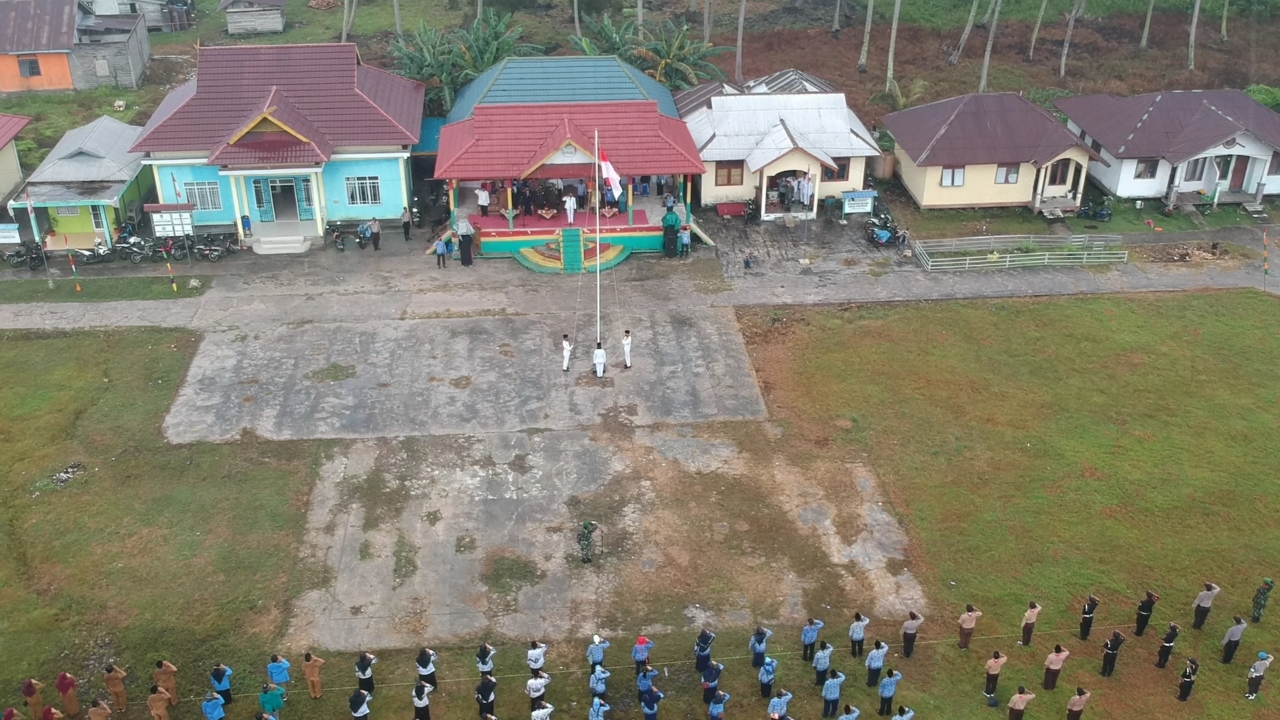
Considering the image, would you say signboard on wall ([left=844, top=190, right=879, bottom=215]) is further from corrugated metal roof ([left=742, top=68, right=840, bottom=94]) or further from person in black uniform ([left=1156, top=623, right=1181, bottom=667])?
person in black uniform ([left=1156, top=623, right=1181, bottom=667])

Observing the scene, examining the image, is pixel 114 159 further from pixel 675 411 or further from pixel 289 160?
pixel 675 411

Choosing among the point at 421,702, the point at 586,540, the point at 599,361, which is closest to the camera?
the point at 421,702

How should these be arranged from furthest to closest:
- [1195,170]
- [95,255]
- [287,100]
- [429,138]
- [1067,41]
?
[1067,41] → [429,138] → [1195,170] → [287,100] → [95,255]

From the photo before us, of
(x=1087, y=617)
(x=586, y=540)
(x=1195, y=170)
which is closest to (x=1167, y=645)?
(x=1087, y=617)

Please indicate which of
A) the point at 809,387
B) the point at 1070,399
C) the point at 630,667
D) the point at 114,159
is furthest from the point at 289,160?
the point at 1070,399

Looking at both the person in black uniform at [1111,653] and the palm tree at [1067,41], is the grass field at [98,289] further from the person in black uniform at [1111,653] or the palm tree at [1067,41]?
the palm tree at [1067,41]

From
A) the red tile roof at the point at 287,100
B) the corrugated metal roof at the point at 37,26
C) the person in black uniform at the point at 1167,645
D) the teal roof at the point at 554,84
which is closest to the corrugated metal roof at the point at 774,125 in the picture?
the teal roof at the point at 554,84

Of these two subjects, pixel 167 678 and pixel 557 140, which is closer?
pixel 167 678

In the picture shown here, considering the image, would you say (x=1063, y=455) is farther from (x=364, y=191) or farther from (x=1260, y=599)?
(x=364, y=191)
